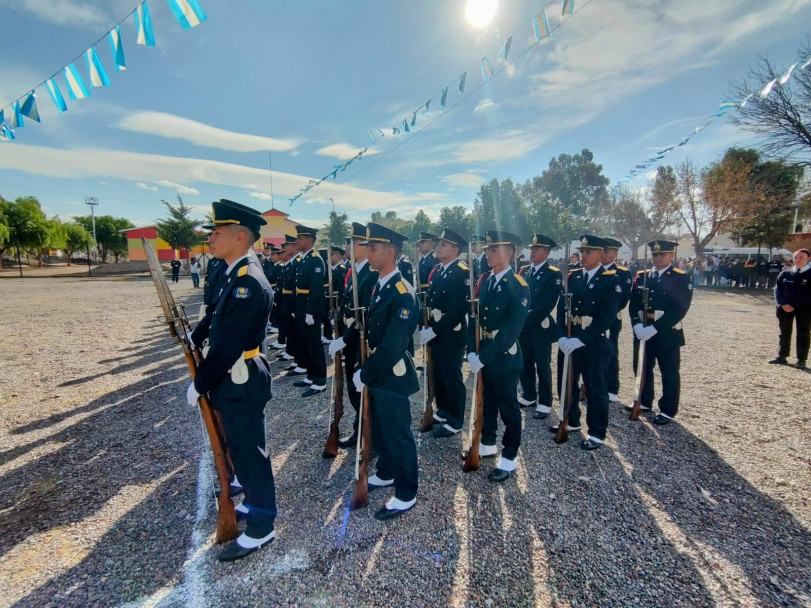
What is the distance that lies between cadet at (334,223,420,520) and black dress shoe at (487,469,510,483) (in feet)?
2.85

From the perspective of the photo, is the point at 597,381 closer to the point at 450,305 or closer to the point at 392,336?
the point at 450,305

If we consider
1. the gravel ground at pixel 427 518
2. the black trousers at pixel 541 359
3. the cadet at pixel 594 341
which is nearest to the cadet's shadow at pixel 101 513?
the gravel ground at pixel 427 518

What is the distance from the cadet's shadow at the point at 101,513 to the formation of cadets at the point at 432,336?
2.03 ft

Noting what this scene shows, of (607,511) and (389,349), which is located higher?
(389,349)

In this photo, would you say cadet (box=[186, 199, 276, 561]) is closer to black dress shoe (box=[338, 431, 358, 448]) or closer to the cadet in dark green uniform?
the cadet in dark green uniform

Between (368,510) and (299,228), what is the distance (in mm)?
5084

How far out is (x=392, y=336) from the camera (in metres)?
3.11

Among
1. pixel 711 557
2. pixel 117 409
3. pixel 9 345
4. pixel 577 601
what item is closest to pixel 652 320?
pixel 711 557

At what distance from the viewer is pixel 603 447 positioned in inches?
181

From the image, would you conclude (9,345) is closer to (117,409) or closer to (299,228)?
(117,409)

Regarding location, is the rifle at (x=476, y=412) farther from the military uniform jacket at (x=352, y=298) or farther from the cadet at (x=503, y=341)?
the military uniform jacket at (x=352, y=298)

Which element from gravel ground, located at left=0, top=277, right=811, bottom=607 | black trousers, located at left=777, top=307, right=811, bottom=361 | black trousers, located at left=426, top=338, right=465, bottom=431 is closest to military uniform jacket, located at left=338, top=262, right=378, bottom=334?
black trousers, located at left=426, top=338, right=465, bottom=431

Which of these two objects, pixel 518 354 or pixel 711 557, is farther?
pixel 518 354

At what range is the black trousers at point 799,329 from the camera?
25.4ft
